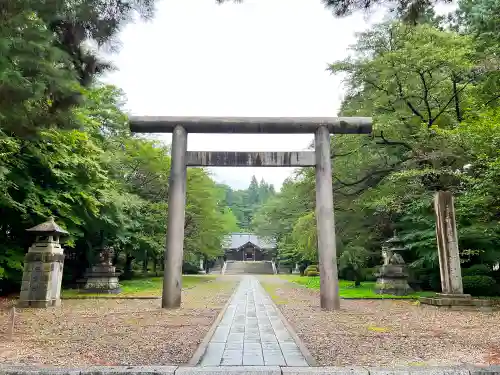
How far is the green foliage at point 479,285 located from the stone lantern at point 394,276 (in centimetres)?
244

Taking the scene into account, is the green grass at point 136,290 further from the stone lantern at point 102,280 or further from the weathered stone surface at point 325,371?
the weathered stone surface at point 325,371

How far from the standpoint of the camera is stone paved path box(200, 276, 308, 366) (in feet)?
14.8

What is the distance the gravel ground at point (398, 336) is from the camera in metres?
4.78

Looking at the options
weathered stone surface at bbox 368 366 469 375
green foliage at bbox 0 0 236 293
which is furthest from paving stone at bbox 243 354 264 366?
green foliage at bbox 0 0 236 293

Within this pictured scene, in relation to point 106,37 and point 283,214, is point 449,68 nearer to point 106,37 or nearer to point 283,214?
point 106,37

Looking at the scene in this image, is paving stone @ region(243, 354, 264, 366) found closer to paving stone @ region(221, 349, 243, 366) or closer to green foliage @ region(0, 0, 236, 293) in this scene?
paving stone @ region(221, 349, 243, 366)

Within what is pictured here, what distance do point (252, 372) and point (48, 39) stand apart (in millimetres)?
4547

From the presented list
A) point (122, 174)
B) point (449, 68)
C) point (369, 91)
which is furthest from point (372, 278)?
point (122, 174)

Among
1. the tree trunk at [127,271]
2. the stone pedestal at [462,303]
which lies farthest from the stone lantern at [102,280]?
the stone pedestal at [462,303]

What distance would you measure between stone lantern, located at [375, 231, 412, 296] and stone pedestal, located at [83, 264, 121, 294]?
11.1 m

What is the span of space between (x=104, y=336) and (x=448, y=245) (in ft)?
31.1

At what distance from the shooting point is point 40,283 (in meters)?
11.0

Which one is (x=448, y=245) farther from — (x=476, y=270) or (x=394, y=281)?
(x=394, y=281)

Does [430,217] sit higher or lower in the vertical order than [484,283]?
higher
